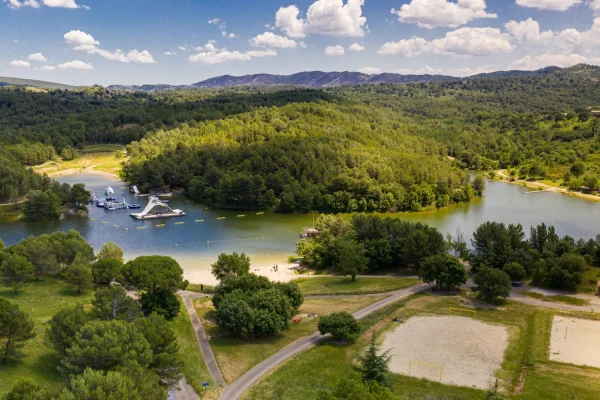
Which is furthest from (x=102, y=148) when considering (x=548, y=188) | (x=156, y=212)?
(x=548, y=188)

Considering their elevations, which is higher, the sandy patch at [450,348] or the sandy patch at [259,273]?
the sandy patch at [450,348]

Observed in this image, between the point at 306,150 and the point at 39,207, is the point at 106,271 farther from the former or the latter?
the point at 306,150

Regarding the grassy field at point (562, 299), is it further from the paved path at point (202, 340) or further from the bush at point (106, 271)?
the bush at point (106, 271)

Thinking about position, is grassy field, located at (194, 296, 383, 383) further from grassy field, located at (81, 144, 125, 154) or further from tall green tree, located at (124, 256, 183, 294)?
grassy field, located at (81, 144, 125, 154)

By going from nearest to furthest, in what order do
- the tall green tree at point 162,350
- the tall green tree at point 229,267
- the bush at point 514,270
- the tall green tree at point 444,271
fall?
1. the tall green tree at point 162,350
2. the tall green tree at point 444,271
3. the bush at point 514,270
4. the tall green tree at point 229,267

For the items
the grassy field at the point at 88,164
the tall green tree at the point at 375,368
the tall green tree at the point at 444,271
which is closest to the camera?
the tall green tree at the point at 375,368

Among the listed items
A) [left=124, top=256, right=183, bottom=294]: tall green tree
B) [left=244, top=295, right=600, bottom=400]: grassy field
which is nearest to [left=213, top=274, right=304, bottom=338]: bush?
[left=244, top=295, right=600, bottom=400]: grassy field

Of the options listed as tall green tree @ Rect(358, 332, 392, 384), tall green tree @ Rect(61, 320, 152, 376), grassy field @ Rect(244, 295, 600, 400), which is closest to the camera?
tall green tree @ Rect(61, 320, 152, 376)

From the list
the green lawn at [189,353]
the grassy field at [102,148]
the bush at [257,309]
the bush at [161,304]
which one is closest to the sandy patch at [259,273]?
the green lawn at [189,353]
